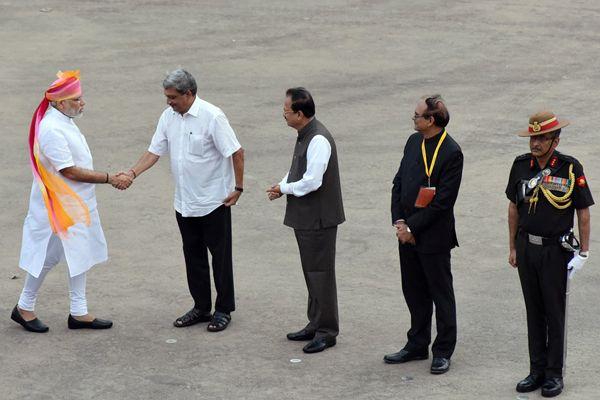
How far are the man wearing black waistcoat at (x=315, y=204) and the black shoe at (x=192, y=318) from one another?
91 centimetres

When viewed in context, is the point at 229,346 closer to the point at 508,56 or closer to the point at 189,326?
the point at 189,326

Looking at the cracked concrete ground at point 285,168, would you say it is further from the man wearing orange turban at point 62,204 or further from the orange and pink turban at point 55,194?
the orange and pink turban at point 55,194

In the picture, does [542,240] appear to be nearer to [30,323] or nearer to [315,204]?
[315,204]

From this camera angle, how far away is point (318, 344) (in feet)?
28.2

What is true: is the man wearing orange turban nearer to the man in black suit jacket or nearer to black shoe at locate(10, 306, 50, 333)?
black shoe at locate(10, 306, 50, 333)

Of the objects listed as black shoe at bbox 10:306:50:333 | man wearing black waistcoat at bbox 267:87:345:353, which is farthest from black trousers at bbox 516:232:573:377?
black shoe at bbox 10:306:50:333

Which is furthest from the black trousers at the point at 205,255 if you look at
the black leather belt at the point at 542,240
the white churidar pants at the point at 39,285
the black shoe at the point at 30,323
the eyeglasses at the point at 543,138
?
the eyeglasses at the point at 543,138

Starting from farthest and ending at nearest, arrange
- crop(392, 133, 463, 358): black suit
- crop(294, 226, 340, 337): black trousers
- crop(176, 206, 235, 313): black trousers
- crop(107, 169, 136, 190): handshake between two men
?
crop(176, 206, 235, 313): black trousers, crop(107, 169, 136, 190): handshake between two men, crop(294, 226, 340, 337): black trousers, crop(392, 133, 463, 358): black suit

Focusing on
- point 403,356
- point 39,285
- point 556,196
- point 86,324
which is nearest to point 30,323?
point 39,285

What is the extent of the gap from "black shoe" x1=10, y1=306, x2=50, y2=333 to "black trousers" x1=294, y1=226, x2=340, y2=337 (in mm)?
2040

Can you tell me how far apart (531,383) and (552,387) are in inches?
6.0

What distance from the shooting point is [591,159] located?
13.0 meters

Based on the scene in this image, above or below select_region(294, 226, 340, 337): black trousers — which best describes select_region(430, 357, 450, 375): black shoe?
below

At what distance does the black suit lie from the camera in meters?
7.98
